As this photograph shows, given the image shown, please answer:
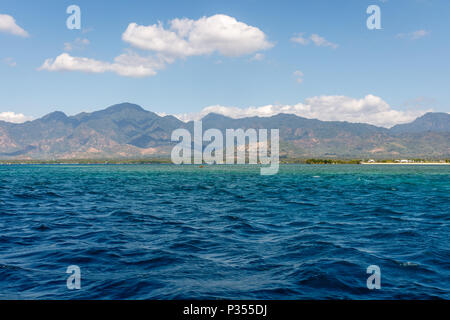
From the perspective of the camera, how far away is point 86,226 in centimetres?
2684

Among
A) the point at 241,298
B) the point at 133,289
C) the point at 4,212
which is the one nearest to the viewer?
the point at 241,298

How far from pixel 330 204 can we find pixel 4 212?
35.1 meters

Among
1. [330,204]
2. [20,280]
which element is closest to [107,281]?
[20,280]

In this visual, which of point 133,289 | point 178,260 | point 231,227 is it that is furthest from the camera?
point 231,227

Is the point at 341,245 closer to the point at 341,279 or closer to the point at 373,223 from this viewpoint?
the point at 341,279

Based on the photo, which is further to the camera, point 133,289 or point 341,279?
point 341,279
